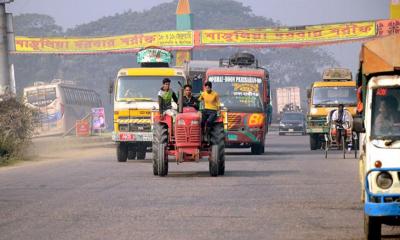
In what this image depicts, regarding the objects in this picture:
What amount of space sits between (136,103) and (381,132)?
18427mm

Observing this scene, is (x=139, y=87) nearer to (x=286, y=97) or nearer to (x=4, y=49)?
(x=4, y=49)

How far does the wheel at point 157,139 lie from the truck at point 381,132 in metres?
9.95

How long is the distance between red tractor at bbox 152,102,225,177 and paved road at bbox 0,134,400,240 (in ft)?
1.32

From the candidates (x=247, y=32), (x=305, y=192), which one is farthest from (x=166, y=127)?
(x=247, y=32)

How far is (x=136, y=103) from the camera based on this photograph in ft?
97.1

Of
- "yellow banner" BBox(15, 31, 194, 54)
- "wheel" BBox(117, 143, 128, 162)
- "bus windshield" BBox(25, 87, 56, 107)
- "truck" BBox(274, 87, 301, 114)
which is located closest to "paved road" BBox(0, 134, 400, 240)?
"wheel" BBox(117, 143, 128, 162)

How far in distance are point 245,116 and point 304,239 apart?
22.2 metres

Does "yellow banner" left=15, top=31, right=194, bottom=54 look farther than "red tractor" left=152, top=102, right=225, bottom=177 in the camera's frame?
Yes

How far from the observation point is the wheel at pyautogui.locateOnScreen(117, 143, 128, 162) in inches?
1175

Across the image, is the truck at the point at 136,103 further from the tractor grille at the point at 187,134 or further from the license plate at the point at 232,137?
the tractor grille at the point at 187,134

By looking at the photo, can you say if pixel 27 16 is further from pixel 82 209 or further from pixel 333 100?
pixel 82 209

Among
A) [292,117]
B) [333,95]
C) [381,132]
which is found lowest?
[292,117]

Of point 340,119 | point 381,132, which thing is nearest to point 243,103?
point 340,119

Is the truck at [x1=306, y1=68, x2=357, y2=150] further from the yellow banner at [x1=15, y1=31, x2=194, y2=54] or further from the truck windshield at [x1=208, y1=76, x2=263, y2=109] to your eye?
the yellow banner at [x1=15, y1=31, x2=194, y2=54]
